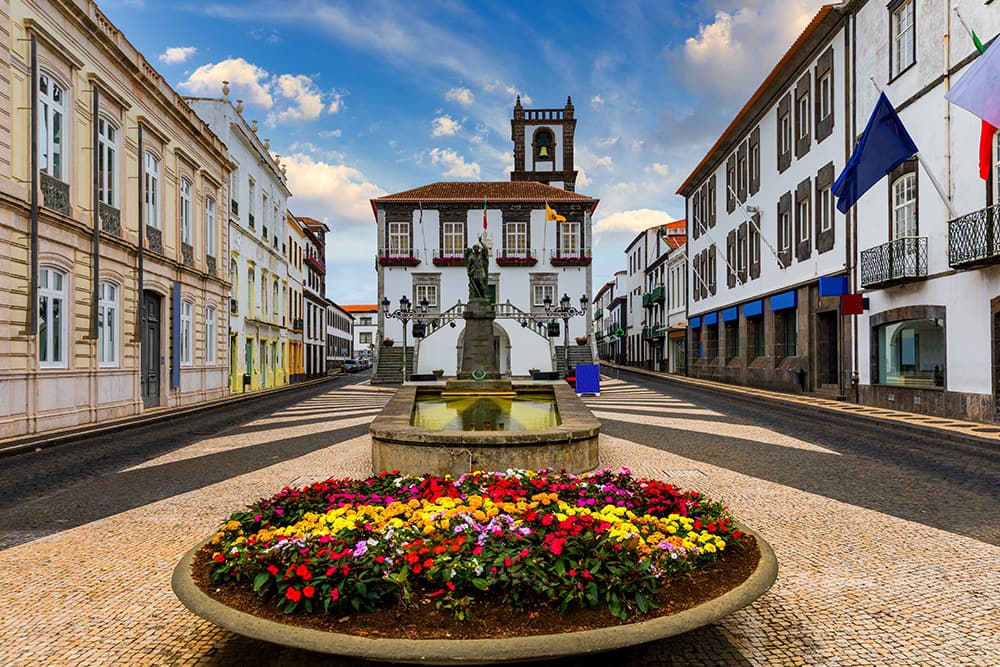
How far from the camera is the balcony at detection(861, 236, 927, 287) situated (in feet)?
53.4

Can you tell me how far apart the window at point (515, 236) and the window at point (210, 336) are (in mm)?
20087

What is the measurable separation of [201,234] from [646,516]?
2200 cm

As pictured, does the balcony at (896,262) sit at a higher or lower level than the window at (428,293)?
lower

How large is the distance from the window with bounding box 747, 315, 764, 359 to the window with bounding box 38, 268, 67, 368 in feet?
79.8

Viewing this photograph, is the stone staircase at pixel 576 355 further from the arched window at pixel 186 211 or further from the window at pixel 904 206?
the window at pixel 904 206

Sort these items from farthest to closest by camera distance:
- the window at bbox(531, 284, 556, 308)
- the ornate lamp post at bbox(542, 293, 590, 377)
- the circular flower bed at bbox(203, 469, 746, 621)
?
1. the window at bbox(531, 284, 556, 308)
2. the ornate lamp post at bbox(542, 293, 590, 377)
3. the circular flower bed at bbox(203, 469, 746, 621)

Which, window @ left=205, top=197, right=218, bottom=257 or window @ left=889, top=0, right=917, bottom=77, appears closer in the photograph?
window @ left=889, top=0, right=917, bottom=77

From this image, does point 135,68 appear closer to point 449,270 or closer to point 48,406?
point 48,406

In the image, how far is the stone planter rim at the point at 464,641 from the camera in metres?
2.77

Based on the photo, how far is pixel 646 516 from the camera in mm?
4160

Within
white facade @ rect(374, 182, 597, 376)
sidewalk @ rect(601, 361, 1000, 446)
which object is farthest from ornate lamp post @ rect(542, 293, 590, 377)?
sidewalk @ rect(601, 361, 1000, 446)

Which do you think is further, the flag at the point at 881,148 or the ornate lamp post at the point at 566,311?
the ornate lamp post at the point at 566,311

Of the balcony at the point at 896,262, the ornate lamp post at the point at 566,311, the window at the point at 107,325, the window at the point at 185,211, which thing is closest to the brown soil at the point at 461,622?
the window at the point at 107,325

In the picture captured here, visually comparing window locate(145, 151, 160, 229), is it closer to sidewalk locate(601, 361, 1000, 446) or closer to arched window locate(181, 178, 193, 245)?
arched window locate(181, 178, 193, 245)
